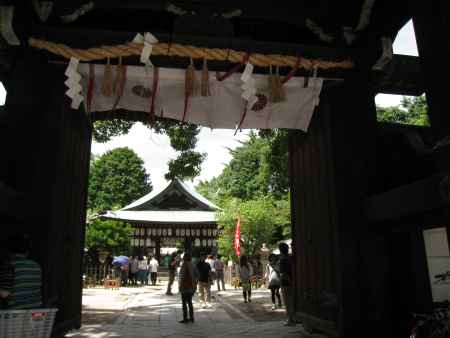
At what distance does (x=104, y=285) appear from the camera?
17906 mm

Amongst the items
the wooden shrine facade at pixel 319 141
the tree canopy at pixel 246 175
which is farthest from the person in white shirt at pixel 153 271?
the wooden shrine facade at pixel 319 141

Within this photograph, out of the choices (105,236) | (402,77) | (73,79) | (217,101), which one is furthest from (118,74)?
(105,236)

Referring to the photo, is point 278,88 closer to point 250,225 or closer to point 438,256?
point 438,256

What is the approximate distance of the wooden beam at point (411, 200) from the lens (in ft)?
10.6

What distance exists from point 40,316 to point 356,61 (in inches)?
182

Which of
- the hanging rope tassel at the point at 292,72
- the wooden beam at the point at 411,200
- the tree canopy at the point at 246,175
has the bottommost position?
the wooden beam at the point at 411,200

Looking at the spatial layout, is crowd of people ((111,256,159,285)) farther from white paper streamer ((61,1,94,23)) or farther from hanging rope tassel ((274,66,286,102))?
hanging rope tassel ((274,66,286,102))

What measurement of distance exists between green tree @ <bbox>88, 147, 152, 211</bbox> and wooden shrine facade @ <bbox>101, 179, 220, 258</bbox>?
1550 cm

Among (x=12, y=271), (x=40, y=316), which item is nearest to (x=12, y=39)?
(x=12, y=271)

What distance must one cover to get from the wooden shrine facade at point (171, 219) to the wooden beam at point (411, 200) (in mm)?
19855

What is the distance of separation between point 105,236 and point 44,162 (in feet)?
51.2

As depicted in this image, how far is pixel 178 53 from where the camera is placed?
4.45m

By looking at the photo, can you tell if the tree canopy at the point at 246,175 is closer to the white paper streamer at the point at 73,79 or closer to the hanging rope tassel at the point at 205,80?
the hanging rope tassel at the point at 205,80

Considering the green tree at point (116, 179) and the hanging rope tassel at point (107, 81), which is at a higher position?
the green tree at point (116, 179)
